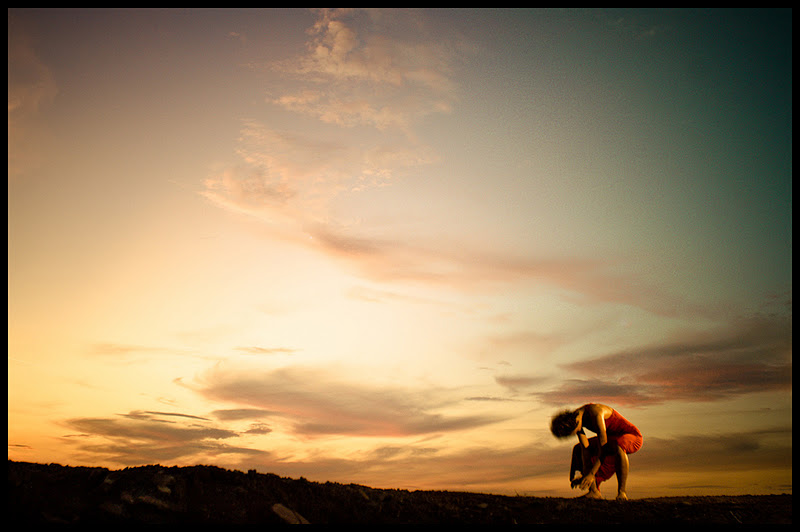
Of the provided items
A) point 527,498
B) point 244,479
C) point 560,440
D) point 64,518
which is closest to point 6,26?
point 64,518

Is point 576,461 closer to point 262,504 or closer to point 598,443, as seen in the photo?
point 598,443

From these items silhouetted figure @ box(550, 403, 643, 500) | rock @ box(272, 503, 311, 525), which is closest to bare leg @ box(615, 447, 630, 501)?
silhouetted figure @ box(550, 403, 643, 500)

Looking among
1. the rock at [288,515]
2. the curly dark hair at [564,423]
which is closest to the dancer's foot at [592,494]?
the curly dark hair at [564,423]

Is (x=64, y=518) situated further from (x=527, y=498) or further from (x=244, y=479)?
(x=527, y=498)

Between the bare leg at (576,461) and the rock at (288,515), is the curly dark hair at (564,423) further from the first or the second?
the rock at (288,515)

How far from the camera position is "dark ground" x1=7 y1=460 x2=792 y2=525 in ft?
30.2

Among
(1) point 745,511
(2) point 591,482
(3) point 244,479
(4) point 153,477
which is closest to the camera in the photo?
(4) point 153,477

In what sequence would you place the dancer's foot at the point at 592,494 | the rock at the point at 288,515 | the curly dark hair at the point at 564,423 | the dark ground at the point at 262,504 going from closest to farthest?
the dark ground at the point at 262,504 < the rock at the point at 288,515 < the dancer's foot at the point at 592,494 < the curly dark hair at the point at 564,423

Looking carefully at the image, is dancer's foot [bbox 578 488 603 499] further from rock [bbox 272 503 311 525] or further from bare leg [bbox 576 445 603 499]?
rock [bbox 272 503 311 525]

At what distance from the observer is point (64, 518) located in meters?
8.80

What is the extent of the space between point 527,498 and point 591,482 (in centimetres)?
218

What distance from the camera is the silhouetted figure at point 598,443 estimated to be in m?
14.0

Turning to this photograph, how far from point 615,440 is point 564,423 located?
55.4 inches

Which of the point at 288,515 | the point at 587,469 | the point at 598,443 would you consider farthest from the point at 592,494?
the point at 288,515
